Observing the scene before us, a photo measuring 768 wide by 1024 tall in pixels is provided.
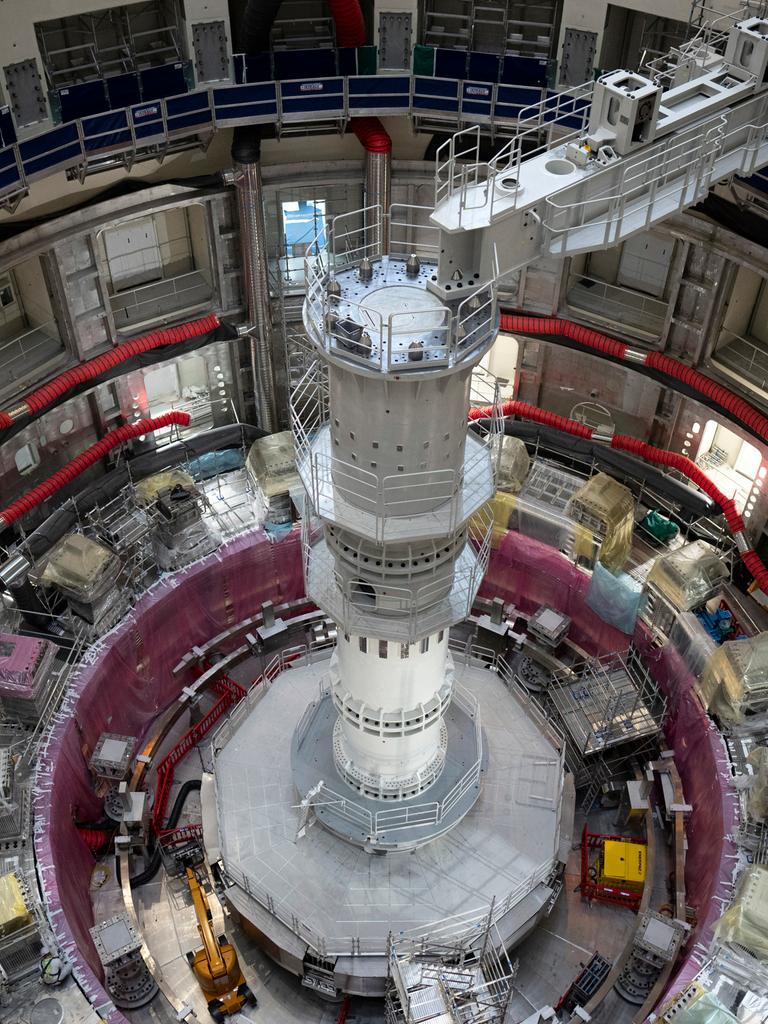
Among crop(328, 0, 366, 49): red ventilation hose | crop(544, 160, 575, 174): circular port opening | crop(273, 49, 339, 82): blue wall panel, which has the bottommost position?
crop(273, 49, 339, 82): blue wall panel

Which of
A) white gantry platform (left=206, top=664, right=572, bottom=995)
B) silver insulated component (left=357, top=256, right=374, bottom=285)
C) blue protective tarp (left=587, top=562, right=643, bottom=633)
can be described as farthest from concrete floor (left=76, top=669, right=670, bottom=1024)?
silver insulated component (left=357, top=256, right=374, bottom=285)

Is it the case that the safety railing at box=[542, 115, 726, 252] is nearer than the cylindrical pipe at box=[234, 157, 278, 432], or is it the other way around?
the safety railing at box=[542, 115, 726, 252]

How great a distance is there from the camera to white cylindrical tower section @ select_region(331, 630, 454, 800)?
2261 cm

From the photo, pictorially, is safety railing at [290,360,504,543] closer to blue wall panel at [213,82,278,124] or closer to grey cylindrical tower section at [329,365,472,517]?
grey cylindrical tower section at [329,365,472,517]

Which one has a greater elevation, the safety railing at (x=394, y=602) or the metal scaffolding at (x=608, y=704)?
the safety railing at (x=394, y=602)

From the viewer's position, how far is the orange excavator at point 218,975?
25.2 meters

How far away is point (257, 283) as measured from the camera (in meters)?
32.0

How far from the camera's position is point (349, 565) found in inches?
811

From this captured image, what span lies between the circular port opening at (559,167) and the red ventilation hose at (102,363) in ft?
55.6

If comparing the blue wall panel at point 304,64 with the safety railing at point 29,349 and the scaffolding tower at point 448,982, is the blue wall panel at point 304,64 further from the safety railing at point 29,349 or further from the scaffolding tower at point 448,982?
the scaffolding tower at point 448,982

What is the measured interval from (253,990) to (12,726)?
9.09m

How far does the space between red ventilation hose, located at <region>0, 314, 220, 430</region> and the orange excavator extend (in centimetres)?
1485

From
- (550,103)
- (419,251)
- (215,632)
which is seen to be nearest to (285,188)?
(419,251)

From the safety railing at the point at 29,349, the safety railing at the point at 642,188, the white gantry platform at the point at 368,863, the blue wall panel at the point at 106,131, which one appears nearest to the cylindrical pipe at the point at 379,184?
the blue wall panel at the point at 106,131
